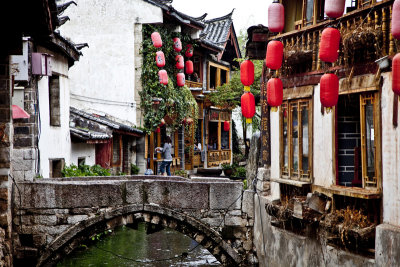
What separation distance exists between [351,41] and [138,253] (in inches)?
373

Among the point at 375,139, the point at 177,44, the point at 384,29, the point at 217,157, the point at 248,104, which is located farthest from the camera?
the point at 217,157

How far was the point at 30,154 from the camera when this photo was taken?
36.4 ft

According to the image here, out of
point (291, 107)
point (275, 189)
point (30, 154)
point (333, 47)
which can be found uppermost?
point (333, 47)

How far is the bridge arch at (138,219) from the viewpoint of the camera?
11.2 m

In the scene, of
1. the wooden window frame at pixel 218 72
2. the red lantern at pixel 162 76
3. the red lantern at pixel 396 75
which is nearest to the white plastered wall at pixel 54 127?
the red lantern at pixel 162 76

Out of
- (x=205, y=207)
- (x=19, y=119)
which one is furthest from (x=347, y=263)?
(x=19, y=119)

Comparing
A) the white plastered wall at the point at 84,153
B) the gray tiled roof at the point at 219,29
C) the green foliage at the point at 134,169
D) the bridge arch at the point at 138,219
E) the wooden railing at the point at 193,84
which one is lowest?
the bridge arch at the point at 138,219

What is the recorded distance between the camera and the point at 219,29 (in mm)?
30422

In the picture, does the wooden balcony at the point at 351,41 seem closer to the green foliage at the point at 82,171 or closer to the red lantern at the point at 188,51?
the green foliage at the point at 82,171

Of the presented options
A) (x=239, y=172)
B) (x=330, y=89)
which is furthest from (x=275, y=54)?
(x=239, y=172)

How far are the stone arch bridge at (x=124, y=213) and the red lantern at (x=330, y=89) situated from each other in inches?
147

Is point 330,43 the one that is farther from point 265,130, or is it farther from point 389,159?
point 265,130

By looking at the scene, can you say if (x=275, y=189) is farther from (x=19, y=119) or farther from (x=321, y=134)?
(x=19, y=119)

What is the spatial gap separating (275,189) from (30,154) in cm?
436
